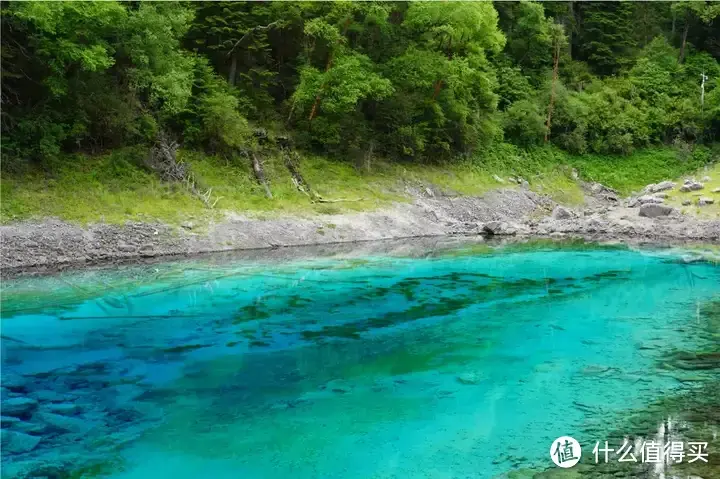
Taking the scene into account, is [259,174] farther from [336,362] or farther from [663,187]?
[663,187]

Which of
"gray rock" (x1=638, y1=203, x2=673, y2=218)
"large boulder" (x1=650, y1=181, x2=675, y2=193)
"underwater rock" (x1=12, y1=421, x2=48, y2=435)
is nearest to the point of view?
"underwater rock" (x1=12, y1=421, x2=48, y2=435)

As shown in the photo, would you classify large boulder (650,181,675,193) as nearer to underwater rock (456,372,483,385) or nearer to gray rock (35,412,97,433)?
underwater rock (456,372,483,385)

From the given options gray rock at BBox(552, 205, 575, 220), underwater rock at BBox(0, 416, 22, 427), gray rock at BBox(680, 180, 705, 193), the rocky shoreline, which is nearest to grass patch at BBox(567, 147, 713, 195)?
the rocky shoreline

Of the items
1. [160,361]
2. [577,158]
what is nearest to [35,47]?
[160,361]

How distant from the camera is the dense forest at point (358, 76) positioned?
22.4m

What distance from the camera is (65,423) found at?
28.8ft

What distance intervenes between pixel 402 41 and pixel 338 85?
19.6ft

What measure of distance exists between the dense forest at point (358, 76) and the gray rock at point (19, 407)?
45.7ft

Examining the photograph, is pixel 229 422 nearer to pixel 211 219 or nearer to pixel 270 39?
pixel 211 219

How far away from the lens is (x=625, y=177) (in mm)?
38281

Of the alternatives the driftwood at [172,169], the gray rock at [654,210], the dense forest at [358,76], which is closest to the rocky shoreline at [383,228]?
the gray rock at [654,210]

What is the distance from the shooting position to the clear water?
798cm

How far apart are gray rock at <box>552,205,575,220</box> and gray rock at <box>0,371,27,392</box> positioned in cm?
2595

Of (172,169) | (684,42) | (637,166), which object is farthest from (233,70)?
(684,42)
